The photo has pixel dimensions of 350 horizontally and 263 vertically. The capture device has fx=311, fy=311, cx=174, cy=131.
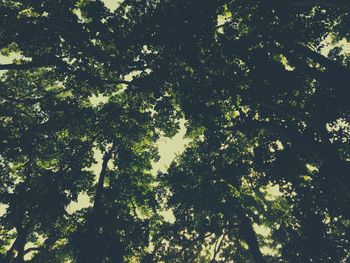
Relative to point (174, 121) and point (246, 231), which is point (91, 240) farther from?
point (246, 231)

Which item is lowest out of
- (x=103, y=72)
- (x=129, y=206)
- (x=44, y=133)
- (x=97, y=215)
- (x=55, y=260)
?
(x=55, y=260)

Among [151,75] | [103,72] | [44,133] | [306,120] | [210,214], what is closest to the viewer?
[306,120]

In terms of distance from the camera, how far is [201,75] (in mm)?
14906

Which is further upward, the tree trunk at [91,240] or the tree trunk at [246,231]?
the tree trunk at [246,231]

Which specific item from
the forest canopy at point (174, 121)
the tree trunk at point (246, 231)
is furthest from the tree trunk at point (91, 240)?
the tree trunk at point (246, 231)

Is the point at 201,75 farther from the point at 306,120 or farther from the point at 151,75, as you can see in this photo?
the point at 306,120

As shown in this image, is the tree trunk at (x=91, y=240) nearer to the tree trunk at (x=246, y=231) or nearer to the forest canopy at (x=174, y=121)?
the forest canopy at (x=174, y=121)

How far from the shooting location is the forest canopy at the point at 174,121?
13.9 meters

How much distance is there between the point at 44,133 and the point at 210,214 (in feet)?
44.7

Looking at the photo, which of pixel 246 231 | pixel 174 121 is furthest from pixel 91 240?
pixel 246 231

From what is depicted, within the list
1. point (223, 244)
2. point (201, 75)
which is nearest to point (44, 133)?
point (201, 75)

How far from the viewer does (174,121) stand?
1828cm

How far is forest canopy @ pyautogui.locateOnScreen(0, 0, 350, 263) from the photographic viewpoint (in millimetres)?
13891

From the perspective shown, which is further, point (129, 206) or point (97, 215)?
point (129, 206)
